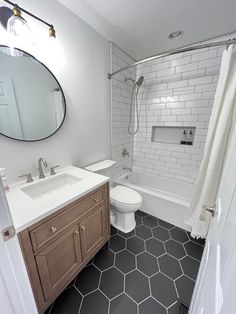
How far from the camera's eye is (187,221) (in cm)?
158

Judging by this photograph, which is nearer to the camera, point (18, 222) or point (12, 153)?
point (18, 222)

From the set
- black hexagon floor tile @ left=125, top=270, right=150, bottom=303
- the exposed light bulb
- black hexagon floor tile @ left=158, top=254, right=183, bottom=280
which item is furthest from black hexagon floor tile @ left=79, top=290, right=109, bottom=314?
the exposed light bulb

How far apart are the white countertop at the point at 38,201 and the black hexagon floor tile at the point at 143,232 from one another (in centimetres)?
93

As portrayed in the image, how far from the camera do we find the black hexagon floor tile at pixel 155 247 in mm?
1484

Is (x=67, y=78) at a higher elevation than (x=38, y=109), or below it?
higher

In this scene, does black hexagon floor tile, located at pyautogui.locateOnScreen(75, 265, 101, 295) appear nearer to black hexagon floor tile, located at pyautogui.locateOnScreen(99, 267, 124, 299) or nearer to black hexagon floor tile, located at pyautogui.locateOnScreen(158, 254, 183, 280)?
black hexagon floor tile, located at pyautogui.locateOnScreen(99, 267, 124, 299)

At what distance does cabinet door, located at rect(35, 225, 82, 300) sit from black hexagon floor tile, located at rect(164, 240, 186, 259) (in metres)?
0.97

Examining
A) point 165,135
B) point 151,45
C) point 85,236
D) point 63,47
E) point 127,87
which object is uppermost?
point 151,45

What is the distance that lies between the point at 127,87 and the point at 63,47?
114cm

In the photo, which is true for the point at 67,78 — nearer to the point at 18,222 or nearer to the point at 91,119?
the point at 91,119

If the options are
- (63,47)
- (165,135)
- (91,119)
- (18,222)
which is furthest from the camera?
(165,135)

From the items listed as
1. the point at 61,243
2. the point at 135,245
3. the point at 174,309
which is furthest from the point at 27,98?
the point at 174,309

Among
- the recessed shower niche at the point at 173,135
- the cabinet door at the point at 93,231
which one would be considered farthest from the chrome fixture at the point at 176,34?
the cabinet door at the point at 93,231

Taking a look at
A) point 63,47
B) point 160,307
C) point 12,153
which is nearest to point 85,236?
point 160,307
